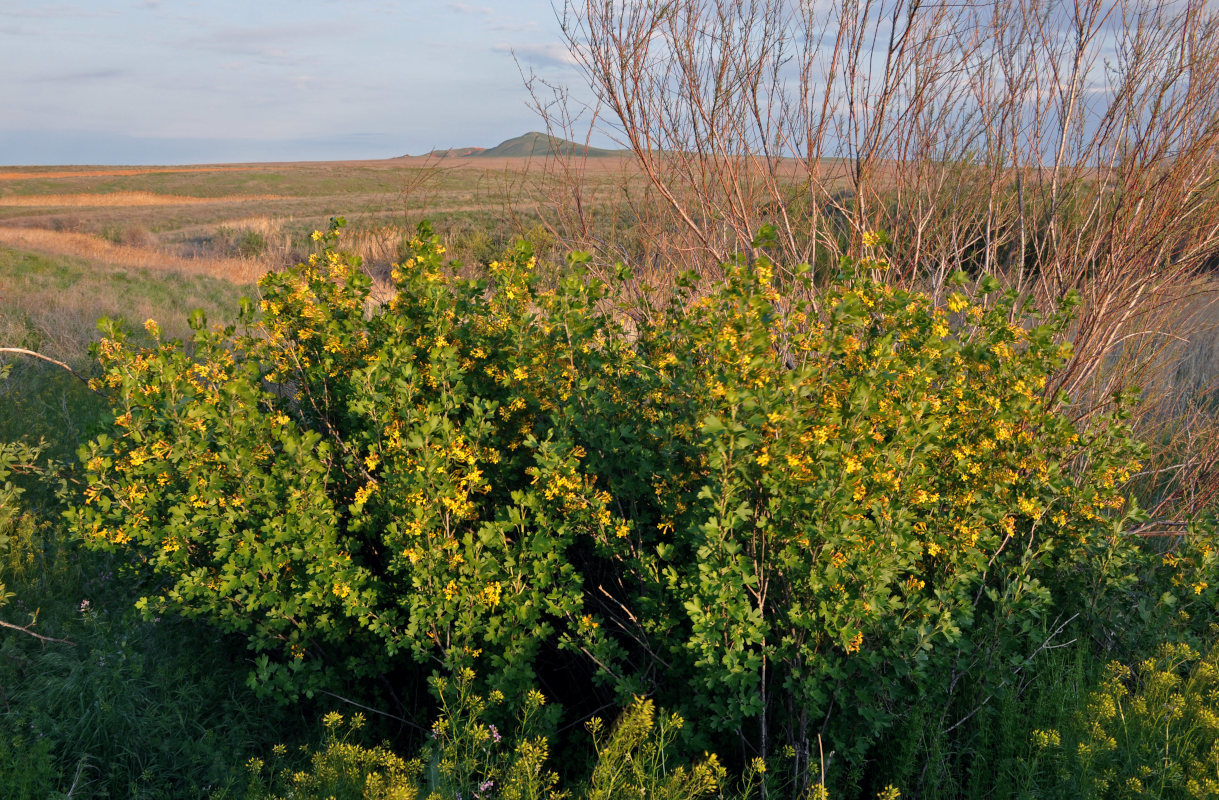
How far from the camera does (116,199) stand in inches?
1896

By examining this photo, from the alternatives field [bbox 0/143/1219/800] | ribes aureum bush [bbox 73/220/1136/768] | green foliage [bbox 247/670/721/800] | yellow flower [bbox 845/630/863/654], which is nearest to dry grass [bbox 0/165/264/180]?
field [bbox 0/143/1219/800]

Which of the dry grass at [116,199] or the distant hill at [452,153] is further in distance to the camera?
the dry grass at [116,199]

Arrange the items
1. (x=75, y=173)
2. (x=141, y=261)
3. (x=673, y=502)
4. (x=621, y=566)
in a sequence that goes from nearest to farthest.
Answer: (x=673, y=502)
(x=621, y=566)
(x=141, y=261)
(x=75, y=173)

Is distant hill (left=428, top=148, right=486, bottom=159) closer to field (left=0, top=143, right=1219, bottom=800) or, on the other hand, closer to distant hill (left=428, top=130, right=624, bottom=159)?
distant hill (left=428, top=130, right=624, bottom=159)

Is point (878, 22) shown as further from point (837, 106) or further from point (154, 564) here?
point (154, 564)

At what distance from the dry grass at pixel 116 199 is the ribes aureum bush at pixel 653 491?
49.1m

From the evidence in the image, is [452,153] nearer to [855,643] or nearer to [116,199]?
[855,643]

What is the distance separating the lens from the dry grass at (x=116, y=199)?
4475 centimetres

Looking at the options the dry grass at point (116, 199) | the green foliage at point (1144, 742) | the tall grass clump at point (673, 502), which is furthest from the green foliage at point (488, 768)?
the dry grass at point (116, 199)

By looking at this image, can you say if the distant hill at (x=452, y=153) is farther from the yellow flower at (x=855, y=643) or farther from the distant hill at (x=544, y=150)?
the yellow flower at (x=855, y=643)

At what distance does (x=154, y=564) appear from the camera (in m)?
3.07

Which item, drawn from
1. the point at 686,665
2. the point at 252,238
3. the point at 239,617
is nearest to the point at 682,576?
the point at 686,665

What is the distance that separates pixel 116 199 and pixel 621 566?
186 feet

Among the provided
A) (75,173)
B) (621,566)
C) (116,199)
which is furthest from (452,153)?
(75,173)
